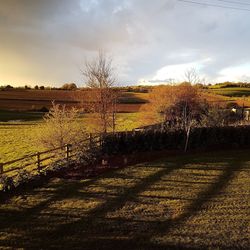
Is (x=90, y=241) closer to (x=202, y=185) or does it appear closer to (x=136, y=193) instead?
(x=136, y=193)

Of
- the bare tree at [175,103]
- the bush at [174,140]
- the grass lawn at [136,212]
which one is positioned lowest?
the grass lawn at [136,212]

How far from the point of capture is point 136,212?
1102 cm

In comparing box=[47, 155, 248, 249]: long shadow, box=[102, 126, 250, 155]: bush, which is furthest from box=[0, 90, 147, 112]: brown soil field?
box=[47, 155, 248, 249]: long shadow

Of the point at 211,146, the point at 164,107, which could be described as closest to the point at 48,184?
the point at 211,146

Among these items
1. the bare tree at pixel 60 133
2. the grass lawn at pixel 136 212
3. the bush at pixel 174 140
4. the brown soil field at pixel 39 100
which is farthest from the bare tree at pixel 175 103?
the brown soil field at pixel 39 100

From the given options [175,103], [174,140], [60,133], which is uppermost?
[175,103]

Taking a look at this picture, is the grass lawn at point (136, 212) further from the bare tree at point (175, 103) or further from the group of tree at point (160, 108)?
the bare tree at point (175, 103)

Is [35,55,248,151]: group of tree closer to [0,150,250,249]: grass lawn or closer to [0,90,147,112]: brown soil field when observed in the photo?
[0,150,250,249]: grass lawn

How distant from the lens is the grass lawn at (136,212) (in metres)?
8.84

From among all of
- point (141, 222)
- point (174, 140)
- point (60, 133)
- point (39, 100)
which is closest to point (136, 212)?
point (141, 222)

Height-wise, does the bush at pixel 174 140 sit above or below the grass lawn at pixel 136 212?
above

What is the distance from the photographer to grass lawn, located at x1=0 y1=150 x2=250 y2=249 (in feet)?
29.0

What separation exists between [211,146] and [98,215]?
13.6 m

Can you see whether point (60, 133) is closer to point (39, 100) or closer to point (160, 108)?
point (160, 108)
